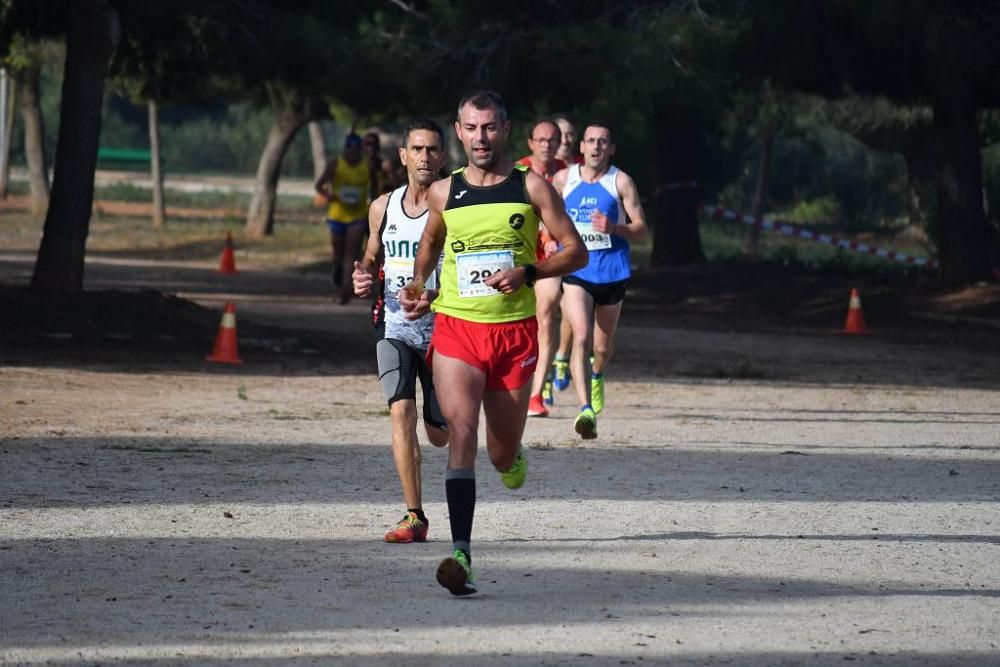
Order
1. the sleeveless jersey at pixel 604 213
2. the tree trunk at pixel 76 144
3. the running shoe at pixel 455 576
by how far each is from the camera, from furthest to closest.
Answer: the tree trunk at pixel 76 144
the sleeveless jersey at pixel 604 213
the running shoe at pixel 455 576

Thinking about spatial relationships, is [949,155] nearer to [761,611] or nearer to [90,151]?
[90,151]

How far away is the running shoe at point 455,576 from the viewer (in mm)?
7578

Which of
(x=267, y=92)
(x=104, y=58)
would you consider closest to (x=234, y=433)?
(x=104, y=58)

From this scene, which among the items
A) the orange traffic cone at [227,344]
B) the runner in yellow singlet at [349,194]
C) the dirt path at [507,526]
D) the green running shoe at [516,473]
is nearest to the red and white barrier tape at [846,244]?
the runner in yellow singlet at [349,194]

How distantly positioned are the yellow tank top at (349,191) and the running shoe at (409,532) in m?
15.6

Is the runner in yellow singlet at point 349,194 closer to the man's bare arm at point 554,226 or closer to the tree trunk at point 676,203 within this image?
the tree trunk at point 676,203

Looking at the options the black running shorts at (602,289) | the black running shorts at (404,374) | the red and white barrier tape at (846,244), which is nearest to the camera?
the black running shorts at (404,374)

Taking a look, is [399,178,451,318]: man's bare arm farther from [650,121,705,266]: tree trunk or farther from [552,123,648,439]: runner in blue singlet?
[650,121,705,266]: tree trunk

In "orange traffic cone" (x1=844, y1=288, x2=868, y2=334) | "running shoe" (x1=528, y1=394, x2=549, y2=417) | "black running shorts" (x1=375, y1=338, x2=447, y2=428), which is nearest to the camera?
"black running shorts" (x1=375, y1=338, x2=447, y2=428)

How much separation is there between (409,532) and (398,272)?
4.27ft

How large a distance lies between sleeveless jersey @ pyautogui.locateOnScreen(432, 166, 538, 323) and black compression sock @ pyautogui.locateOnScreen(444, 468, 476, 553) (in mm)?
655

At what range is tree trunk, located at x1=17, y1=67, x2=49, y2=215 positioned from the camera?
161 ft

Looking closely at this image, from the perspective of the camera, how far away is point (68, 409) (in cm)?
1472

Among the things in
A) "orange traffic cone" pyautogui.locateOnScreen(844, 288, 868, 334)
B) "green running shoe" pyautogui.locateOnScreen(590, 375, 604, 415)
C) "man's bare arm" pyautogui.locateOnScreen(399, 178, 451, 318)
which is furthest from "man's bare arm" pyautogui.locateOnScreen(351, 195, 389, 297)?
"orange traffic cone" pyautogui.locateOnScreen(844, 288, 868, 334)
